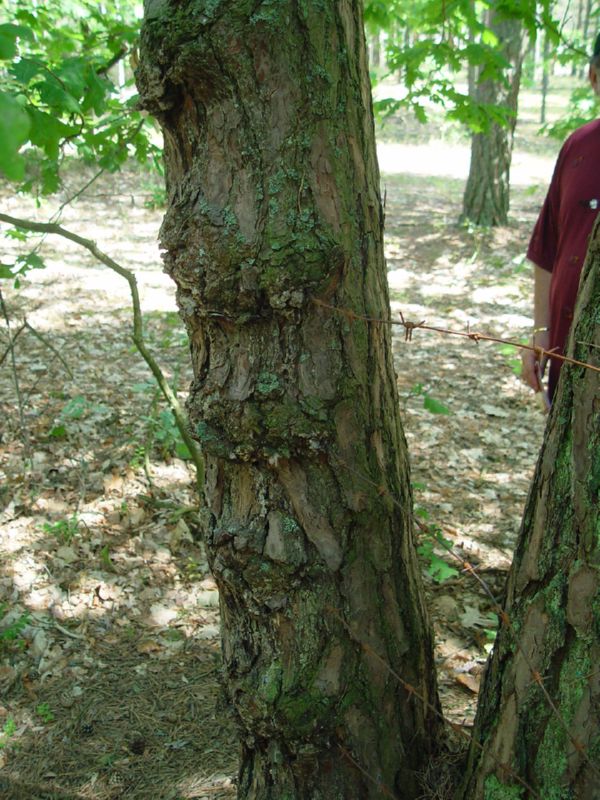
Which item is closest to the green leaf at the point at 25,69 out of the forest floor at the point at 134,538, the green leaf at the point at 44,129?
the green leaf at the point at 44,129

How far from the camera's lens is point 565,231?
8.02 ft

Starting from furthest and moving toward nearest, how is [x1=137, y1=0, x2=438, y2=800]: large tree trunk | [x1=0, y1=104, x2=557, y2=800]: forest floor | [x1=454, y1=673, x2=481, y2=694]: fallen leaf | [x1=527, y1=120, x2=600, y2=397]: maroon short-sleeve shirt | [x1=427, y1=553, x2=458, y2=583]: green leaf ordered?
1. [x1=427, y1=553, x2=458, y2=583]: green leaf
2. [x1=454, y1=673, x2=481, y2=694]: fallen leaf
3. [x1=0, y1=104, x2=557, y2=800]: forest floor
4. [x1=527, y1=120, x2=600, y2=397]: maroon short-sleeve shirt
5. [x1=137, y1=0, x2=438, y2=800]: large tree trunk

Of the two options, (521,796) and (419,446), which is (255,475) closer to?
(521,796)

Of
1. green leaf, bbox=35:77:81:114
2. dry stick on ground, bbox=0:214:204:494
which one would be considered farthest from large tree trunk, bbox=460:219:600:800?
green leaf, bbox=35:77:81:114

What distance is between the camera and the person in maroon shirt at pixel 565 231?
2.32 m

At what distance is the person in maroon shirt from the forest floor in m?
0.96

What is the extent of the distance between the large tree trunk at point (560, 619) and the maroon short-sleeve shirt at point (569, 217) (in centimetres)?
98

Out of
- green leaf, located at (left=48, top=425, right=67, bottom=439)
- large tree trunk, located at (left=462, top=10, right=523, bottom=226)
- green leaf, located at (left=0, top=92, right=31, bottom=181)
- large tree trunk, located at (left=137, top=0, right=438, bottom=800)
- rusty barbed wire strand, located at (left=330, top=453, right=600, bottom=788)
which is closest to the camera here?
green leaf, located at (left=0, top=92, right=31, bottom=181)

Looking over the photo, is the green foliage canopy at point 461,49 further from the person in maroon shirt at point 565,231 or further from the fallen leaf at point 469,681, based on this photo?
the fallen leaf at point 469,681

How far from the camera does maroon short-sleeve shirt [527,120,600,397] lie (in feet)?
7.60

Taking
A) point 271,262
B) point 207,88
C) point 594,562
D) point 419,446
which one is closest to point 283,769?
point 594,562

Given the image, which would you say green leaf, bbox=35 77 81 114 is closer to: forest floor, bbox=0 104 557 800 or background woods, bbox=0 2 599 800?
background woods, bbox=0 2 599 800

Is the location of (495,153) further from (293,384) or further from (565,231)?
(293,384)

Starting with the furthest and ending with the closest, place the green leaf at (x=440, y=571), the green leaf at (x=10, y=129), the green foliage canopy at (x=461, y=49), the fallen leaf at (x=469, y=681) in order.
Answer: the green foliage canopy at (x=461, y=49), the green leaf at (x=440, y=571), the fallen leaf at (x=469, y=681), the green leaf at (x=10, y=129)
